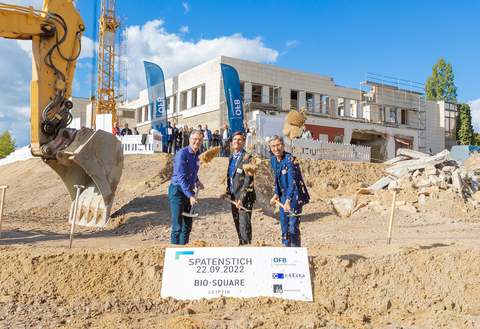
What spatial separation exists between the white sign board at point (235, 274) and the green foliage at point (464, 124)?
43.4 meters

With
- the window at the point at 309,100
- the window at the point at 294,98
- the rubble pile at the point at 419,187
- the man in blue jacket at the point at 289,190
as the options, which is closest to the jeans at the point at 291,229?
the man in blue jacket at the point at 289,190

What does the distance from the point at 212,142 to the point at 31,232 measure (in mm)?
9821

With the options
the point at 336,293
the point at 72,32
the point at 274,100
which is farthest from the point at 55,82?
the point at 274,100

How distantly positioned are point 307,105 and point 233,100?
11282 mm

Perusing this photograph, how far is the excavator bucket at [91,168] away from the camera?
8.23m

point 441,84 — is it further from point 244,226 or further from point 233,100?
point 244,226

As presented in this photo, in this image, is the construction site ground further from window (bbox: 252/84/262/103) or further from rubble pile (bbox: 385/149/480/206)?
window (bbox: 252/84/262/103)

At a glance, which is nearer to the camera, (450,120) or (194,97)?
(194,97)

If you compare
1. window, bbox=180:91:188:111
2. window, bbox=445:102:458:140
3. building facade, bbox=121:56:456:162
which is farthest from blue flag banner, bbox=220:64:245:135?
window, bbox=445:102:458:140

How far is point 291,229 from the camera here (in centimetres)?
472

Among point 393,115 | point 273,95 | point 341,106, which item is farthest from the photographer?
point 393,115

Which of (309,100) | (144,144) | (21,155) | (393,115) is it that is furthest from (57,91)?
(393,115)

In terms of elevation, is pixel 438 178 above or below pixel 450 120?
below

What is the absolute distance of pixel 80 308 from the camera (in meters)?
3.60
